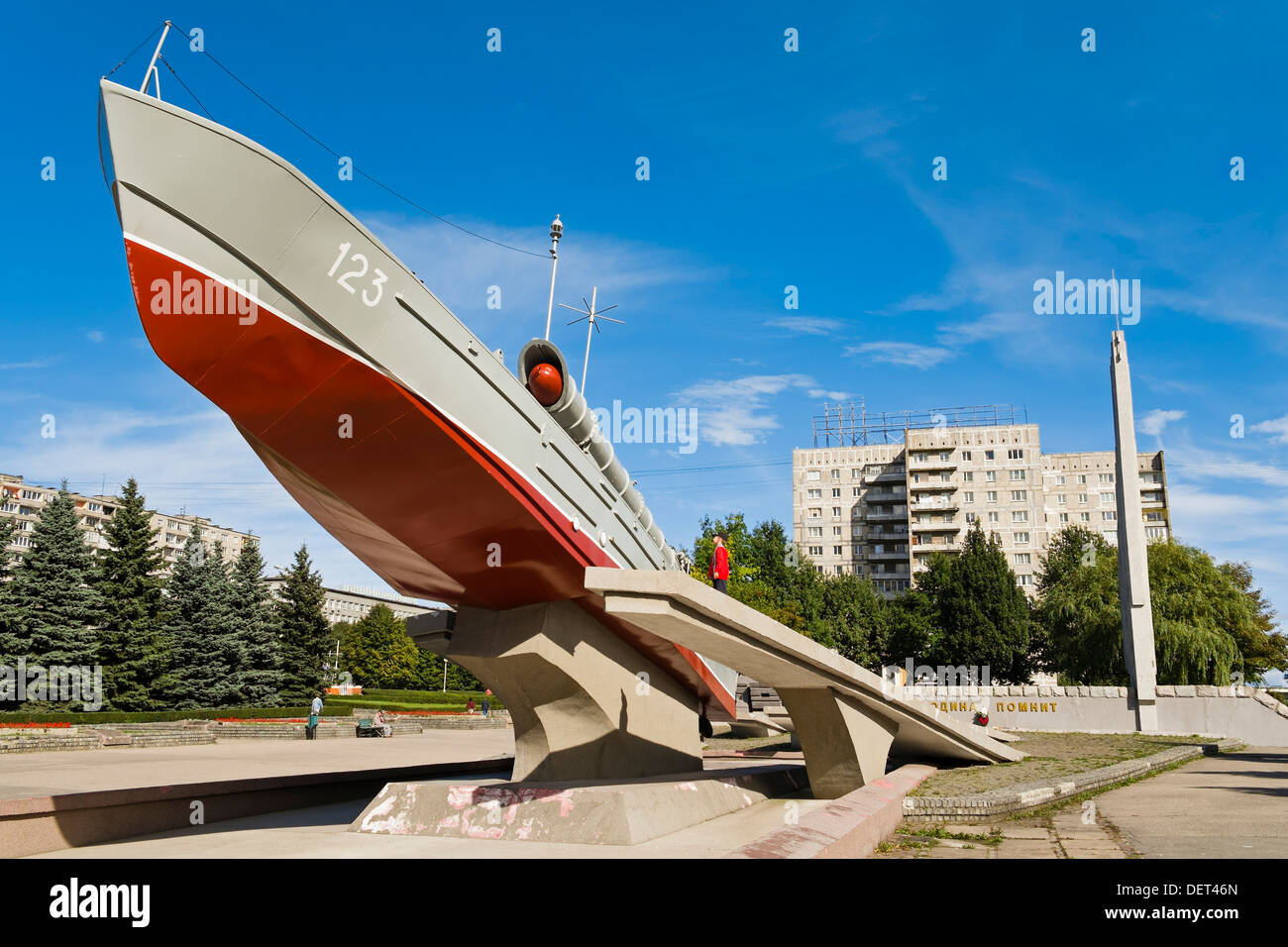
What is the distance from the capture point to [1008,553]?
235ft

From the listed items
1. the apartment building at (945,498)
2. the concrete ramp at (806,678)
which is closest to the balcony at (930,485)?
the apartment building at (945,498)

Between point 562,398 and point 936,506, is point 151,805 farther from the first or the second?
point 936,506

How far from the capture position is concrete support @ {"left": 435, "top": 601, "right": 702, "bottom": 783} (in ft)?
37.5

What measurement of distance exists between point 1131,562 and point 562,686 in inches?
884

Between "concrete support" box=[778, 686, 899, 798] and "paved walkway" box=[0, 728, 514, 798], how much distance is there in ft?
30.7

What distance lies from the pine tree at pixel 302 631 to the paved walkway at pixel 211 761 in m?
9.44

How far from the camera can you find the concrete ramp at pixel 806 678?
9086 mm

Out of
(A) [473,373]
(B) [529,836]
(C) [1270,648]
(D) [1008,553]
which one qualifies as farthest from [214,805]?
(D) [1008,553]

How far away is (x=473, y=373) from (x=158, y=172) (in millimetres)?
3562

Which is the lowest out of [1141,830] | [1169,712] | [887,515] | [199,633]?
[1169,712]

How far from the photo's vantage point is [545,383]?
1120 centimetres

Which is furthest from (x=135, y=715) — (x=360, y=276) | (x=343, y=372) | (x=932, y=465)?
(x=932, y=465)
